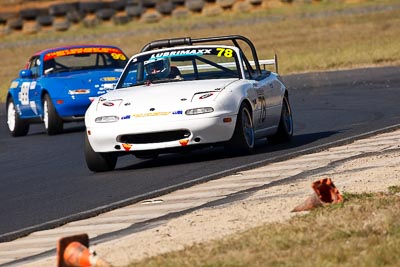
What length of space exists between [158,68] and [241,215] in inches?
197

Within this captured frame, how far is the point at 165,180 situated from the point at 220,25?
100 feet

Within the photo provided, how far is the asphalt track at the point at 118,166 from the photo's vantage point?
980cm

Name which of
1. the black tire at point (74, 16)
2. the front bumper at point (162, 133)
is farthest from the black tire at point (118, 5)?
the front bumper at point (162, 133)

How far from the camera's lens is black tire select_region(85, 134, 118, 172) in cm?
1205

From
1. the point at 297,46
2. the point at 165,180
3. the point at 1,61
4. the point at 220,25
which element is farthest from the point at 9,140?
the point at 220,25

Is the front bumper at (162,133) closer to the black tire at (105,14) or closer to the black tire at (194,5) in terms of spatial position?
the black tire at (194,5)

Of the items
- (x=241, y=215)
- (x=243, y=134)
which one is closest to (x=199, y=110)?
(x=243, y=134)

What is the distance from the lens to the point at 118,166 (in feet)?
41.8

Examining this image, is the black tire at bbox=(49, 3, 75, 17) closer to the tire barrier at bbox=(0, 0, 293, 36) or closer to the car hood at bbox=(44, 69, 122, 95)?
the tire barrier at bbox=(0, 0, 293, 36)

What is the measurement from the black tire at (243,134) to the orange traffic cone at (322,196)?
12.6ft

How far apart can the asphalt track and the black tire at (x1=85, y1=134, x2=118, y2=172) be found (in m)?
0.10

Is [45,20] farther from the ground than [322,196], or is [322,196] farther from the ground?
[322,196]

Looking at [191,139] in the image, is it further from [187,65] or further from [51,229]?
[51,229]

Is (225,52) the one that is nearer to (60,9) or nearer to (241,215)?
(241,215)
